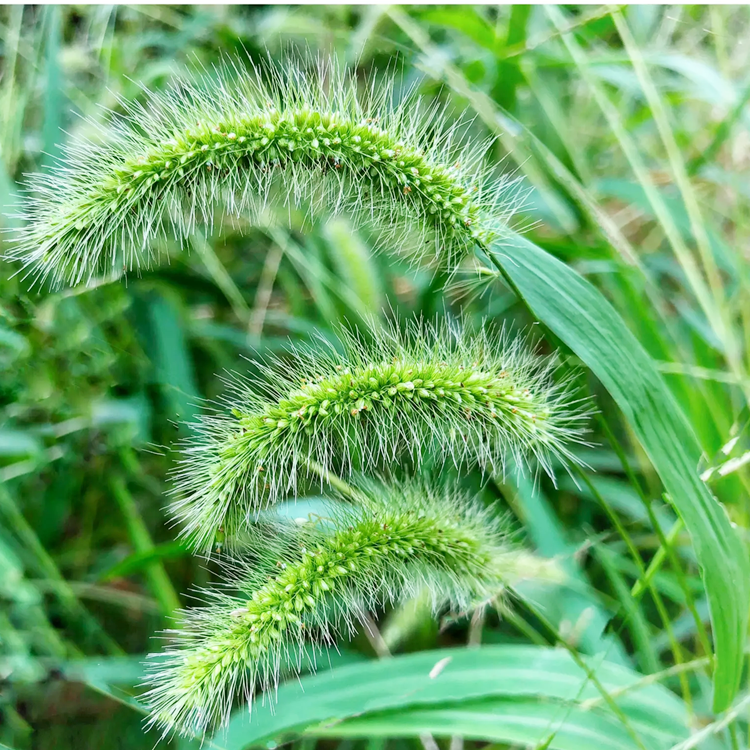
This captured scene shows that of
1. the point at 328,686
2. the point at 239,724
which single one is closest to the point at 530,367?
the point at 328,686

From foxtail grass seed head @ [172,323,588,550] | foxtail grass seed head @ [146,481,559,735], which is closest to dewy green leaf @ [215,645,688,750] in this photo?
foxtail grass seed head @ [146,481,559,735]

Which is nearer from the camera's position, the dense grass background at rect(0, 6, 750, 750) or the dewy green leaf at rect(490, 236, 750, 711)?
the dewy green leaf at rect(490, 236, 750, 711)

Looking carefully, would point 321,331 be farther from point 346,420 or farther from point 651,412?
point 651,412

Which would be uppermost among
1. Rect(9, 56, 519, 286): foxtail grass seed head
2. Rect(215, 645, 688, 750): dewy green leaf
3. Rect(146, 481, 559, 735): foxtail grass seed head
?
Rect(9, 56, 519, 286): foxtail grass seed head

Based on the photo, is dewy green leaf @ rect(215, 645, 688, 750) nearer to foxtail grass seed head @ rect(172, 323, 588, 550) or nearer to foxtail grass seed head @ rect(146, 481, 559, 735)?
foxtail grass seed head @ rect(146, 481, 559, 735)

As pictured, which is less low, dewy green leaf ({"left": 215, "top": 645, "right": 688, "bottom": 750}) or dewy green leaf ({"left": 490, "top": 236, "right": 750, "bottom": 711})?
dewy green leaf ({"left": 490, "top": 236, "right": 750, "bottom": 711})

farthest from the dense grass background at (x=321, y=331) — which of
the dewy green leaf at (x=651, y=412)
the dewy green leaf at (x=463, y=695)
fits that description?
the dewy green leaf at (x=651, y=412)

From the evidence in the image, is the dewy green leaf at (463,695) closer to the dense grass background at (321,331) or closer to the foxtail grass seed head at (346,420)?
the dense grass background at (321,331)
